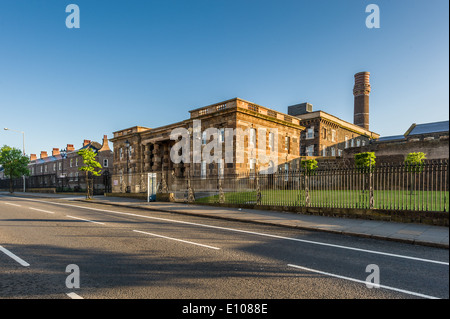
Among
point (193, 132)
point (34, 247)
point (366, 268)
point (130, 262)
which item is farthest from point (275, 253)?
point (193, 132)

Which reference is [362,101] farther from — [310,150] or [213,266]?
[213,266]

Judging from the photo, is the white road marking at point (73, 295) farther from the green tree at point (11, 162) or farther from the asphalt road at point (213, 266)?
the green tree at point (11, 162)

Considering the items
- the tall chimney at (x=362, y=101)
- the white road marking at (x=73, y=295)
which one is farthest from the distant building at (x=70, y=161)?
the tall chimney at (x=362, y=101)

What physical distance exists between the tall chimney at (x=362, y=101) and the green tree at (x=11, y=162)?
68543mm

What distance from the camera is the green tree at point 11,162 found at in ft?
140

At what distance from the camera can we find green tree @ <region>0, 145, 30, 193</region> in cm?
4272

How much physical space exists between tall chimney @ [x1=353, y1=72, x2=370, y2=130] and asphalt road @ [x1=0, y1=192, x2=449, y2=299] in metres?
55.1

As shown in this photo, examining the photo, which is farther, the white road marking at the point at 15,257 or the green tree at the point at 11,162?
the green tree at the point at 11,162

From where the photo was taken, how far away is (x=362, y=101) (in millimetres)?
54844

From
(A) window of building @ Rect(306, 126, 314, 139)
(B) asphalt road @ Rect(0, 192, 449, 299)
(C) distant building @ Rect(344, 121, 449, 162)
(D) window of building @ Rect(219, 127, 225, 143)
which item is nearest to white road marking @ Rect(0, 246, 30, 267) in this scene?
(B) asphalt road @ Rect(0, 192, 449, 299)

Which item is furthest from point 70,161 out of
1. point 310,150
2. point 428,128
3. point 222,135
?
point 428,128

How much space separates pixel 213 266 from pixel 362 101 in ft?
201
